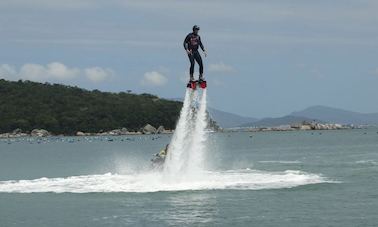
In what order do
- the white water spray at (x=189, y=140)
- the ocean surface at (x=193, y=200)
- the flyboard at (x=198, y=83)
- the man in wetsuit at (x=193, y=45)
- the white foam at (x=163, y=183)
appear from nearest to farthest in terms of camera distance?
1. the ocean surface at (x=193, y=200)
2. the man in wetsuit at (x=193, y=45)
3. the flyboard at (x=198, y=83)
4. the white water spray at (x=189, y=140)
5. the white foam at (x=163, y=183)

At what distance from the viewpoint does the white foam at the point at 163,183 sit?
4512 centimetres

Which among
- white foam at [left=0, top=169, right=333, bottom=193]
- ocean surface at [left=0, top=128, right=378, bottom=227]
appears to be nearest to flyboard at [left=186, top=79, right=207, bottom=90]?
ocean surface at [left=0, top=128, right=378, bottom=227]

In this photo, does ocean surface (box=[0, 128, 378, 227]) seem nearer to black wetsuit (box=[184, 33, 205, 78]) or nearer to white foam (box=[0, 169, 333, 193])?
white foam (box=[0, 169, 333, 193])

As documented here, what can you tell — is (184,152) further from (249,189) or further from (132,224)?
(132,224)

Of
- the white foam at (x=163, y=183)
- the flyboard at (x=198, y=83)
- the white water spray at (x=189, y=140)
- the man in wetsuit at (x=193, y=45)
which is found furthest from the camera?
the white foam at (x=163, y=183)

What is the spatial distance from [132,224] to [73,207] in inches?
261

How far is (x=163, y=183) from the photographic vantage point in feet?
150

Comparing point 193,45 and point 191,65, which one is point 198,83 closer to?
point 191,65

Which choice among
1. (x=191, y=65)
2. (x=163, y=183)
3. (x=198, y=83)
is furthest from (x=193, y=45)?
(x=163, y=183)

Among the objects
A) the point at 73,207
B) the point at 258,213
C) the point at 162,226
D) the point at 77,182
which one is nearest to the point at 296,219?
the point at 258,213

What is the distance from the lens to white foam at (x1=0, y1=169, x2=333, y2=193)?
45.1m

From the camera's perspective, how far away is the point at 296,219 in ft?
114

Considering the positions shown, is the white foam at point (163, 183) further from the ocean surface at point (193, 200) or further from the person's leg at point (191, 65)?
the person's leg at point (191, 65)

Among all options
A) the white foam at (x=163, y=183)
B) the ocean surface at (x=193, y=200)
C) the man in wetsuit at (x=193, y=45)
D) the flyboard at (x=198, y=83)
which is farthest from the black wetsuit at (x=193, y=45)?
the white foam at (x=163, y=183)
